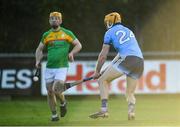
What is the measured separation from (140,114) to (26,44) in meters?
14.3

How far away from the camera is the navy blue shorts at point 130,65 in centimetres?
1589

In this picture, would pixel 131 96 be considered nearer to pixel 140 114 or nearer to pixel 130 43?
pixel 130 43

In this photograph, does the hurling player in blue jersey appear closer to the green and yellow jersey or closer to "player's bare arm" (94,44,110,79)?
"player's bare arm" (94,44,110,79)

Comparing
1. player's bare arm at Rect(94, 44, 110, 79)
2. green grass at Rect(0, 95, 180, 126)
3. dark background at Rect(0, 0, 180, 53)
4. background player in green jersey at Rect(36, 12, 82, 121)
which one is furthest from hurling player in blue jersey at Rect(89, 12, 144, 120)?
dark background at Rect(0, 0, 180, 53)

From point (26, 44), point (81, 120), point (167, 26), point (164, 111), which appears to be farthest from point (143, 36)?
point (81, 120)

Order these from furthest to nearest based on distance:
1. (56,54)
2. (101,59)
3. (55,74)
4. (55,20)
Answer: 1. (55,74)
2. (56,54)
3. (55,20)
4. (101,59)

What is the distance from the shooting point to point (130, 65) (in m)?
15.9

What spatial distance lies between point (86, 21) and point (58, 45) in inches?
669

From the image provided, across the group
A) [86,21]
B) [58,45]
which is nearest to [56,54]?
[58,45]

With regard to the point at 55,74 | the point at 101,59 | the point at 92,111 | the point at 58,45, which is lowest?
the point at 92,111

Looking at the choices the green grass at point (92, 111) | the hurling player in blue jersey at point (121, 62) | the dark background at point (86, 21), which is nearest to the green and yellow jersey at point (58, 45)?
the hurling player in blue jersey at point (121, 62)

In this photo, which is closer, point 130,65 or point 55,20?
point 130,65

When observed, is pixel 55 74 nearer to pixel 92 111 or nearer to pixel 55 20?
pixel 55 20

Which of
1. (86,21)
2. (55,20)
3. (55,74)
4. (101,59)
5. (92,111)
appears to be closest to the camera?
(101,59)
